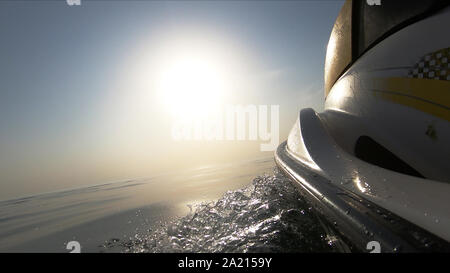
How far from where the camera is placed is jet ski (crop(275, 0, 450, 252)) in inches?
33.4

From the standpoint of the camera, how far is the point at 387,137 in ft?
5.72

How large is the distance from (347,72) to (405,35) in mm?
898

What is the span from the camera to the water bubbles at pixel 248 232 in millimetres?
1318

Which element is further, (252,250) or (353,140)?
(353,140)

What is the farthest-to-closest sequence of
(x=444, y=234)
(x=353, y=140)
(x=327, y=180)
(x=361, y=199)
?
(x=353, y=140), (x=327, y=180), (x=361, y=199), (x=444, y=234)

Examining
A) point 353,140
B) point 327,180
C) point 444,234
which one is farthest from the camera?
point 353,140

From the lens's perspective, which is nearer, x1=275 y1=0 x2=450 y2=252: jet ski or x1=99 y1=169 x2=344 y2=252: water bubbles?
x1=275 y1=0 x2=450 y2=252: jet ski

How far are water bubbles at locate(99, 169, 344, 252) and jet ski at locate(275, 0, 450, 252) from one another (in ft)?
0.69

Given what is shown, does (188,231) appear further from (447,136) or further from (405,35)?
(405,35)

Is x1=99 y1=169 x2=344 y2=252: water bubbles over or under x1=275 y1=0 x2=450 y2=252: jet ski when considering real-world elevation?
under

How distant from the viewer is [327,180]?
4.60 feet

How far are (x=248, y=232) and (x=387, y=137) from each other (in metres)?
1.30

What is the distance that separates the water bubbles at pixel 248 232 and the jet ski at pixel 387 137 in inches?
8.3
